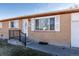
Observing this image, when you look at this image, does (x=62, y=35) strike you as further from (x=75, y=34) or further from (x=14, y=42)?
(x=14, y=42)

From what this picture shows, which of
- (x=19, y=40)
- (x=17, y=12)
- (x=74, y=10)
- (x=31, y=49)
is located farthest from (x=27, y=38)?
(x=74, y=10)

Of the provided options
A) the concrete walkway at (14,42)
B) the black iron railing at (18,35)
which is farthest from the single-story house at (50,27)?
the concrete walkway at (14,42)

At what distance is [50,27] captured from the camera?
561 inches

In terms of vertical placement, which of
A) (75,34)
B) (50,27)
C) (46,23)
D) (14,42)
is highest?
(46,23)

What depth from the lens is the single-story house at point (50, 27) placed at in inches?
504

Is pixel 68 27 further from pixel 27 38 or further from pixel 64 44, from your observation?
pixel 27 38

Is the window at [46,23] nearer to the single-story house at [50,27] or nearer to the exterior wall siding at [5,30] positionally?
the single-story house at [50,27]

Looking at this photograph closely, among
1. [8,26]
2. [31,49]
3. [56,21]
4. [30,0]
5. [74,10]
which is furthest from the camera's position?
[8,26]

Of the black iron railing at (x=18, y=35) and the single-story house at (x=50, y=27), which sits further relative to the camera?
the black iron railing at (x=18, y=35)

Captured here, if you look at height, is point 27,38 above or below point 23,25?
below

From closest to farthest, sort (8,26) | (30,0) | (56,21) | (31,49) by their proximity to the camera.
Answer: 1. (30,0)
2. (31,49)
3. (56,21)
4. (8,26)

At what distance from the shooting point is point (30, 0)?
10250 millimetres

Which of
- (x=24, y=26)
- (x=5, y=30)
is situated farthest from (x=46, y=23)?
(x=5, y=30)

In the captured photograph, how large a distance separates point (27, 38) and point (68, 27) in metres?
3.68
